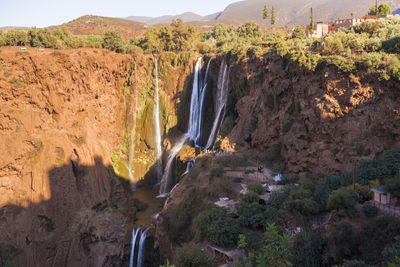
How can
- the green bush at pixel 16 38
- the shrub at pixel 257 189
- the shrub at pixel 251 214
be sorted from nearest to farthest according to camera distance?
the shrub at pixel 251 214
the shrub at pixel 257 189
the green bush at pixel 16 38

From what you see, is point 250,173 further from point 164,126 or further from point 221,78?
point 164,126

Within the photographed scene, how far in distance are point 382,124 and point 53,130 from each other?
21.3m

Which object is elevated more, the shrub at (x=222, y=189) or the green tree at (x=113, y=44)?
the green tree at (x=113, y=44)

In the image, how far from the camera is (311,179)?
54.2 ft

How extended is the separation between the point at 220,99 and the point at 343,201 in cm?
1851

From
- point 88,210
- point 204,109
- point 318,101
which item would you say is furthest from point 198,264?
point 204,109

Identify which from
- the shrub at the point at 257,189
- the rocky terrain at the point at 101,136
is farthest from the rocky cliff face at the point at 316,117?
the shrub at the point at 257,189

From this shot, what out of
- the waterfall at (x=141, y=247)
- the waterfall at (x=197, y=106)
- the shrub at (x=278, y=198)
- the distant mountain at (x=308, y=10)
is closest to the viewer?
the shrub at (x=278, y=198)

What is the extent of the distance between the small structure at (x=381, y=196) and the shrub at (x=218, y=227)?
5688 millimetres

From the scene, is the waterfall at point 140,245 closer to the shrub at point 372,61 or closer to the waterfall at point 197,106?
the waterfall at point 197,106

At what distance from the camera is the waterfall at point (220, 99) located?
2669cm

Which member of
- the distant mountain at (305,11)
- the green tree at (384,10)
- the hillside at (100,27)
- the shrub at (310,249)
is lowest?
the shrub at (310,249)

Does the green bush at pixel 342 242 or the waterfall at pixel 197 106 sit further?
the waterfall at pixel 197 106

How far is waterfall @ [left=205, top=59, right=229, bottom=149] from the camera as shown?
87.6 ft
